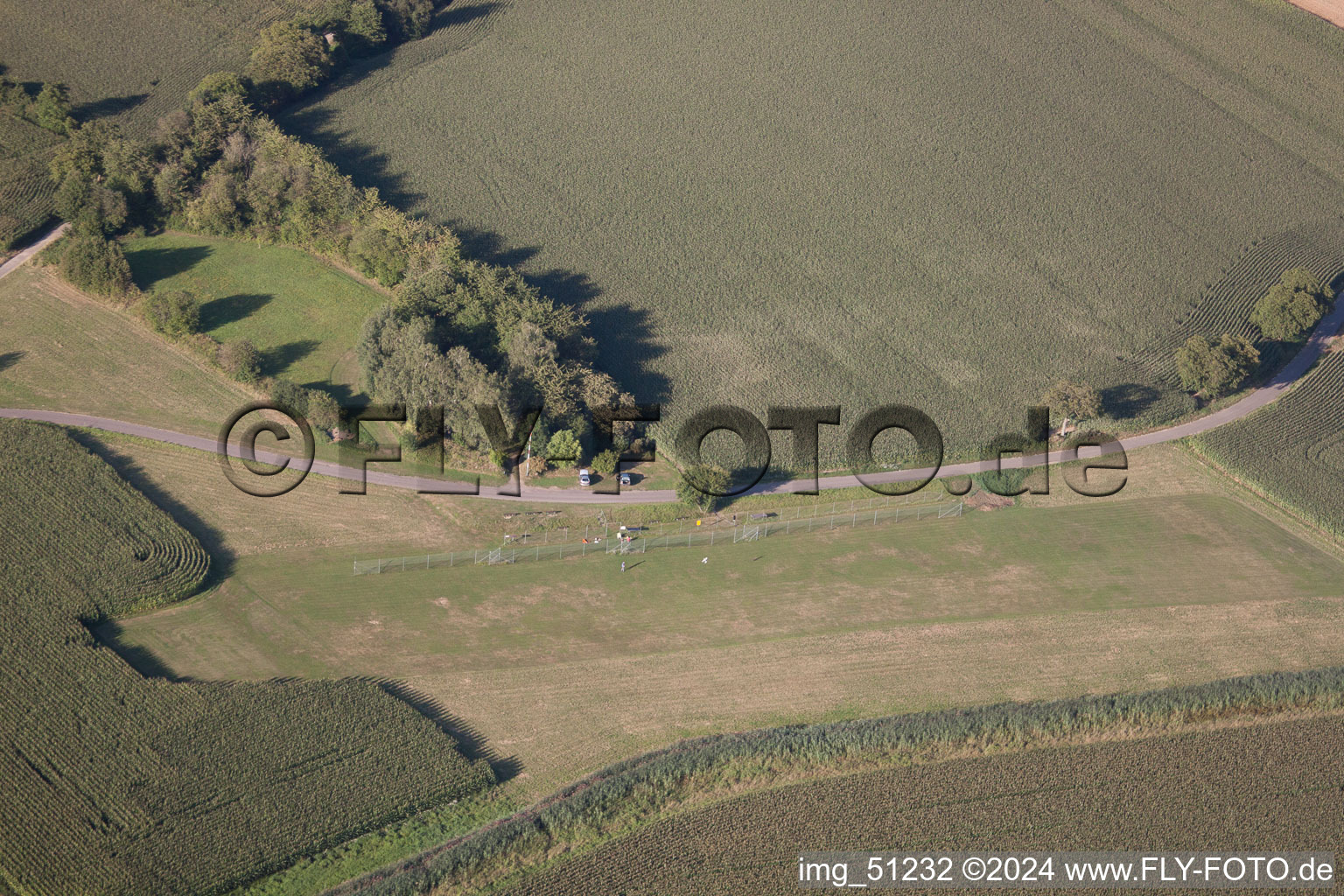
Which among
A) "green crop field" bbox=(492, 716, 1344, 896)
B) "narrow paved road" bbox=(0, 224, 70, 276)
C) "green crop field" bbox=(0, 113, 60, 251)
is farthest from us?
"green crop field" bbox=(0, 113, 60, 251)

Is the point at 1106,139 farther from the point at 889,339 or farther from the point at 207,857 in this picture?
the point at 207,857

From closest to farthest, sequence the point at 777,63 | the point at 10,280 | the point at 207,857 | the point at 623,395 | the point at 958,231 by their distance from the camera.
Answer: the point at 207,857
the point at 623,395
the point at 10,280
the point at 958,231
the point at 777,63

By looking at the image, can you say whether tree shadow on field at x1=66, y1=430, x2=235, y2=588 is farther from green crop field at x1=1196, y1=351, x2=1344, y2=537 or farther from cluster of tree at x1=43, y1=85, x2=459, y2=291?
green crop field at x1=1196, y1=351, x2=1344, y2=537

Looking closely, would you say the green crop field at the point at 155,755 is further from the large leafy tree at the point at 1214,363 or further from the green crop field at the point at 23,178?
the large leafy tree at the point at 1214,363

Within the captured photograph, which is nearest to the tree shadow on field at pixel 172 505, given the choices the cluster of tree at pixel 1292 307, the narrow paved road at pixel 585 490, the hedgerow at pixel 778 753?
the narrow paved road at pixel 585 490

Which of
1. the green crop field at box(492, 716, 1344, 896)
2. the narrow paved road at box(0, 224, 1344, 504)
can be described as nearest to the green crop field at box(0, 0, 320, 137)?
the narrow paved road at box(0, 224, 1344, 504)

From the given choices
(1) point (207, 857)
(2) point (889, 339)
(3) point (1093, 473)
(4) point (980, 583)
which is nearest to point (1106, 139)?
(2) point (889, 339)

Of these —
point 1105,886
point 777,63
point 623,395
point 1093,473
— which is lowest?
point 1105,886
